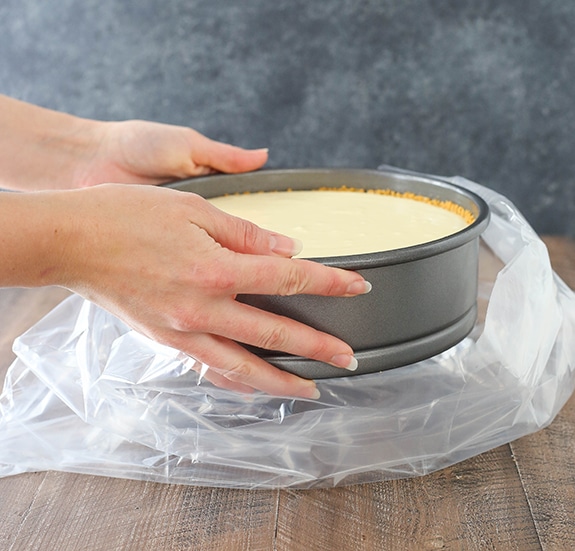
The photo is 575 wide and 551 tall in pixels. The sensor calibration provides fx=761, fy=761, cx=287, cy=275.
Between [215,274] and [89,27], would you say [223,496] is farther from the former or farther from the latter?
[89,27]

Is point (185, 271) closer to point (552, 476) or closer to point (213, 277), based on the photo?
point (213, 277)

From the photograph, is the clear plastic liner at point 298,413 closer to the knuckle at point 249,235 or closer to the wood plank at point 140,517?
the wood plank at point 140,517

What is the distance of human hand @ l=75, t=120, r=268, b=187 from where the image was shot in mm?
1282

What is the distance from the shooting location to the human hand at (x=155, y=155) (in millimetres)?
1282

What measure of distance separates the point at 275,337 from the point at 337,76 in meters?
1.27

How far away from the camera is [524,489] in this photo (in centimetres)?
81

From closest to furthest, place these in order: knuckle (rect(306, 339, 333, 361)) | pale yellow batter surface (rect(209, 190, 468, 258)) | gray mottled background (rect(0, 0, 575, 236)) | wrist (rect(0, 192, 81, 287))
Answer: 1. wrist (rect(0, 192, 81, 287))
2. knuckle (rect(306, 339, 333, 361))
3. pale yellow batter surface (rect(209, 190, 468, 258))
4. gray mottled background (rect(0, 0, 575, 236))

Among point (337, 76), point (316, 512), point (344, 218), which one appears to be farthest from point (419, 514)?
point (337, 76)

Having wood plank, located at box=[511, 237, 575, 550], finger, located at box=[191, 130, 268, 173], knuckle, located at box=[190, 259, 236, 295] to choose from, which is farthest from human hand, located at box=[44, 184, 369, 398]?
finger, located at box=[191, 130, 268, 173]

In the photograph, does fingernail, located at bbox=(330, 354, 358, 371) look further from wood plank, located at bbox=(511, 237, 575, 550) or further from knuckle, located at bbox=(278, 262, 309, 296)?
wood plank, located at bbox=(511, 237, 575, 550)

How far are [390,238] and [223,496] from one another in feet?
1.26

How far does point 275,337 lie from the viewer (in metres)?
0.75

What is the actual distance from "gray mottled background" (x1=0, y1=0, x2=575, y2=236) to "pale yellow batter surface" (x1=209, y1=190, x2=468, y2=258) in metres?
0.71

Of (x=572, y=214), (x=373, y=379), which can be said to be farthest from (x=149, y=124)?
(x=572, y=214)
